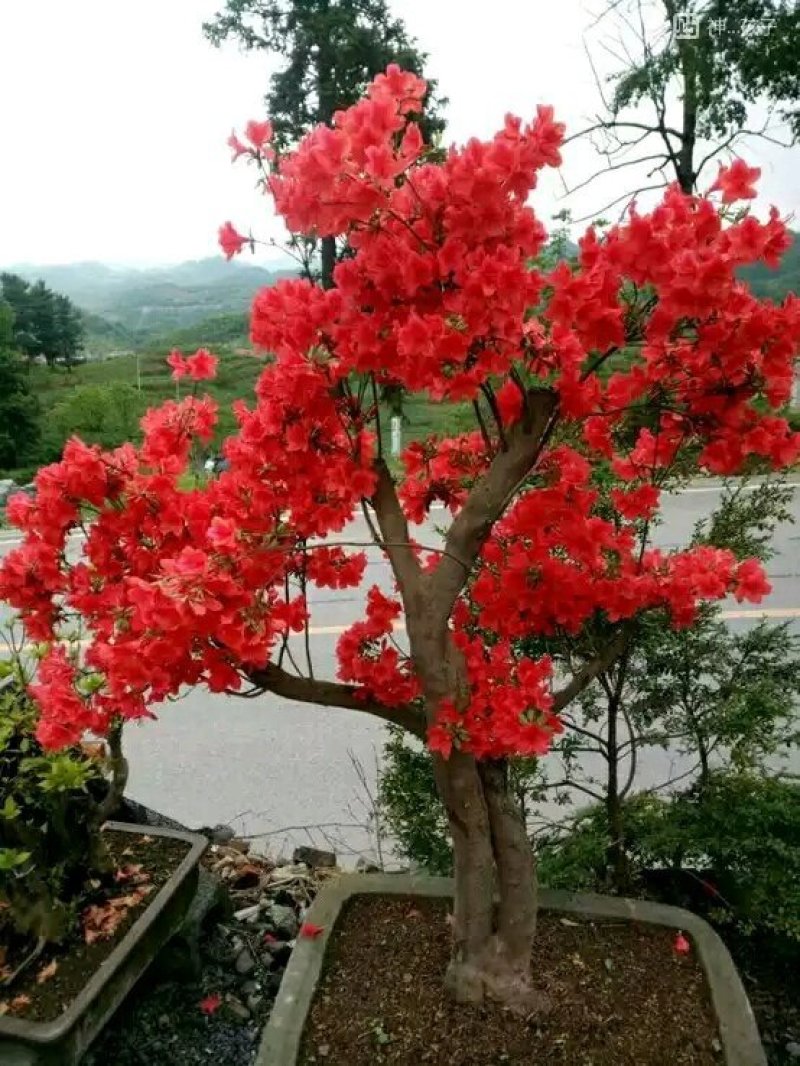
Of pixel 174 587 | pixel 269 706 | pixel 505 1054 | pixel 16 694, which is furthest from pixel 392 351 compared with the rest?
pixel 269 706

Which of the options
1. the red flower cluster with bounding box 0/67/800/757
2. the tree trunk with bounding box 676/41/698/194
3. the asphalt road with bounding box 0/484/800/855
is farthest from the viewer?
the tree trunk with bounding box 676/41/698/194

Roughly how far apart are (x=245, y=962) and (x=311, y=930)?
0.52 meters

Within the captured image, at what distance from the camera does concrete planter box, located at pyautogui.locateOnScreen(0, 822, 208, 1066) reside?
1406mm

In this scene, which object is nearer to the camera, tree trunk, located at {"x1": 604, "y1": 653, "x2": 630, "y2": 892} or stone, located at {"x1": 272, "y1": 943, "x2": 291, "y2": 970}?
tree trunk, located at {"x1": 604, "y1": 653, "x2": 630, "y2": 892}

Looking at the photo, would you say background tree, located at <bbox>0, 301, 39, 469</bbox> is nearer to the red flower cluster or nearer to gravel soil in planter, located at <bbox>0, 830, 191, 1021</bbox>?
gravel soil in planter, located at <bbox>0, 830, 191, 1021</bbox>

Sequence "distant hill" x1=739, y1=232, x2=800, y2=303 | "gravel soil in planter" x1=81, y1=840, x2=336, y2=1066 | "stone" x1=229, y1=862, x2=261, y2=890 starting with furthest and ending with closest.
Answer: "stone" x1=229, y1=862, x2=261, y2=890
"gravel soil in planter" x1=81, y1=840, x2=336, y2=1066
"distant hill" x1=739, y1=232, x2=800, y2=303

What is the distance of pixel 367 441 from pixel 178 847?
3.87ft

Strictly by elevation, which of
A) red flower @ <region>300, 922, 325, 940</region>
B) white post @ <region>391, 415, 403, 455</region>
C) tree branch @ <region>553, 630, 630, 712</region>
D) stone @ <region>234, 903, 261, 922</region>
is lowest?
stone @ <region>234, 903, 261, 922</region>

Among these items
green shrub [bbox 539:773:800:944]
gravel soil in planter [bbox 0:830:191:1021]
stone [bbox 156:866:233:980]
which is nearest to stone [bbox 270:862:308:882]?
stone [bbox 156:866:233:980]

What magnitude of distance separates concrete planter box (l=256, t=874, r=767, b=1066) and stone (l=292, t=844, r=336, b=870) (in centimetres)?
73

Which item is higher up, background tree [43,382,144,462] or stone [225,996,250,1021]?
background tree [43,382,144,462]

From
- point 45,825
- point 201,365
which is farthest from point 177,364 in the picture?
point 45,825

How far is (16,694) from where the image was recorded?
1.94 metres

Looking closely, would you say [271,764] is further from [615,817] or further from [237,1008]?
[615,817]
